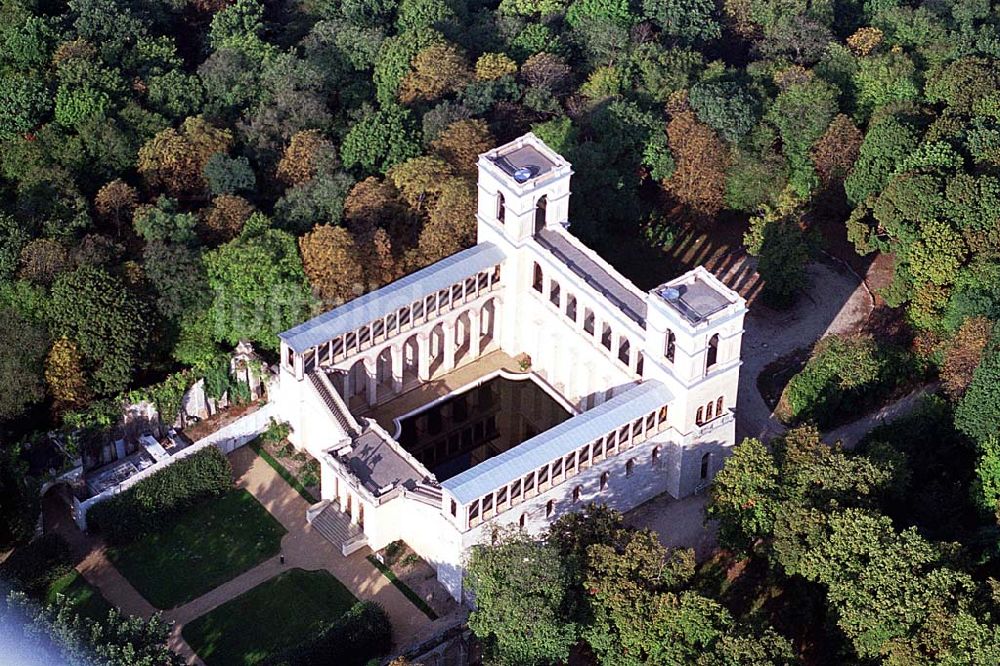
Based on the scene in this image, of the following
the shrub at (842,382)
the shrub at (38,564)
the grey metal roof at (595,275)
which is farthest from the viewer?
the shrub at (842,382)

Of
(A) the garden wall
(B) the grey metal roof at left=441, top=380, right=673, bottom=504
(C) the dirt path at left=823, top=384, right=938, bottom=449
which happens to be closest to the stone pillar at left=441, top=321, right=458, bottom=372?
(A) the garden wall

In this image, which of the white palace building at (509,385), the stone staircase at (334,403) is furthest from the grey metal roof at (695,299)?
the stone staircase at (334,403)

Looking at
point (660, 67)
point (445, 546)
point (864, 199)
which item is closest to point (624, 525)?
point (445, 546)

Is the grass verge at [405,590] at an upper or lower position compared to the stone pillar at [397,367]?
lower

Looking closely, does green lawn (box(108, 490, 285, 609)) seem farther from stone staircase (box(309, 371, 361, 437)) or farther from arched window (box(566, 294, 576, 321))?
arched window (box(566, 294, 576, 321))

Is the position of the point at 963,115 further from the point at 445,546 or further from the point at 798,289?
the point at 445,546

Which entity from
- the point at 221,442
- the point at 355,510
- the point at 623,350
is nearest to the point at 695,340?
the point at 623,350

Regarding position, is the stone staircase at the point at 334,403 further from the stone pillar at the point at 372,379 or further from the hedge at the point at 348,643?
the hedge at the point at 348,643
